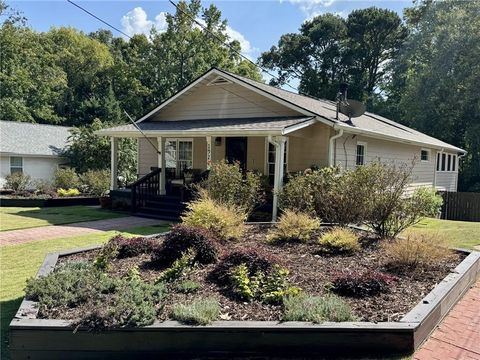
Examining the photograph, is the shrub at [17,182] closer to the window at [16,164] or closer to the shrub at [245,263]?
the window at [16,164]

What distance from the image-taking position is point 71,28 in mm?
46406

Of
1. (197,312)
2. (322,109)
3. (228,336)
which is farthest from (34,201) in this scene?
(228,336)

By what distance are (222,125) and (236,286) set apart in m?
9.21

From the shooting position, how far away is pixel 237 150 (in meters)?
15.0

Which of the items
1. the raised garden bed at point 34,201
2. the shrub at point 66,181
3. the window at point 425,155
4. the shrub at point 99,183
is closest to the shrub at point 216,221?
the raised garden bed at point 34,201

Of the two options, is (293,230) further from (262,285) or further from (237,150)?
(237,150)

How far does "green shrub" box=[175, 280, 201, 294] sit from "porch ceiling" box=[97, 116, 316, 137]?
6942mm

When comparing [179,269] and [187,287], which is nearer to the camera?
[187,287]

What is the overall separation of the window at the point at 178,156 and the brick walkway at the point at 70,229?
11.9 feet

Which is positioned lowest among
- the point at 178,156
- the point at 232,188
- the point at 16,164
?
the point at 232,188

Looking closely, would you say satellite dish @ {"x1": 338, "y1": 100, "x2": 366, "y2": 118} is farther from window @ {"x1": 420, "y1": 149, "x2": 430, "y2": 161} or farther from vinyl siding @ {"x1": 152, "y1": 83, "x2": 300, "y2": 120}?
window @ {"x1": 420, "y1": 149, "x2": 430, "y2": 161}

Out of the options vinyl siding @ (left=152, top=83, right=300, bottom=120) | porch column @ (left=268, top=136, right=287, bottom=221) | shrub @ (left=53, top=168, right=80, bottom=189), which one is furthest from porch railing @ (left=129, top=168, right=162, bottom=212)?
A: shrub @ (left=53, top=168, right=80, bottom=189)

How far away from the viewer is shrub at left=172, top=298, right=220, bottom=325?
12.0 ft

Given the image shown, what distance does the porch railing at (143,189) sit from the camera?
14195 millimetres
